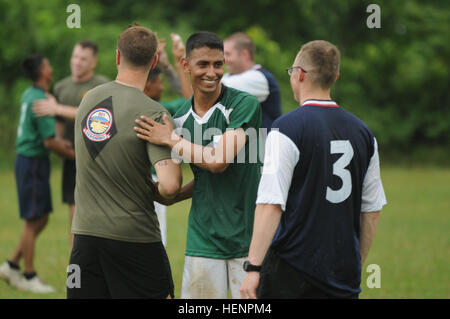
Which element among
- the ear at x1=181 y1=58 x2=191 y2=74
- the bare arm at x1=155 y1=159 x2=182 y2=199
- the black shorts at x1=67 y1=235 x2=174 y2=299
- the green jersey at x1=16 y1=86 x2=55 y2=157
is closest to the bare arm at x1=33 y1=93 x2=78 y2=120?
the green jersey at x1=16 y1=86 x2=55 y2=157

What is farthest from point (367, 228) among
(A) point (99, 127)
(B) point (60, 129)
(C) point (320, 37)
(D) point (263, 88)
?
(C) point (320, 37)

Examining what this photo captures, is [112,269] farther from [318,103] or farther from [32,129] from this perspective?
[32,129]

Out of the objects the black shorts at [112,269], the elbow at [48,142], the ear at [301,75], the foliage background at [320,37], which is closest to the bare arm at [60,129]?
the elbow at [48,142]

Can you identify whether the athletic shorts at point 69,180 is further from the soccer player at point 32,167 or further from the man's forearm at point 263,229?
the man's forearm at point 263,229

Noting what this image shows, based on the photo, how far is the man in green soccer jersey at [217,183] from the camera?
4.36m

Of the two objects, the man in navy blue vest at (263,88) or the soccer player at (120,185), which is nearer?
the soccer player at (120,185)

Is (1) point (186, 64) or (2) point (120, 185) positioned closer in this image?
(2) point (120, 185)

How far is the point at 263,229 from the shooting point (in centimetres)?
363

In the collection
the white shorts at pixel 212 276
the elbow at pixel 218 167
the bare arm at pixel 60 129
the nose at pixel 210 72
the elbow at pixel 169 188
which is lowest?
the white shorts at pixel 212 276

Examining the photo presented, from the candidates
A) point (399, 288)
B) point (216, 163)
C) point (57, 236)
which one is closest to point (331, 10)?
point (57, 236)

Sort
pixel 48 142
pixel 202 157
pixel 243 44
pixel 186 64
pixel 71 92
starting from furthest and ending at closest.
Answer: pixel 71 92, pixel 48 142, pixel 243 44, pixel 186 64, pixel 202 157

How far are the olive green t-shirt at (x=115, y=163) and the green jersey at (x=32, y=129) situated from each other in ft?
13.8

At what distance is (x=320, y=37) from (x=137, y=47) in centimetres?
2935

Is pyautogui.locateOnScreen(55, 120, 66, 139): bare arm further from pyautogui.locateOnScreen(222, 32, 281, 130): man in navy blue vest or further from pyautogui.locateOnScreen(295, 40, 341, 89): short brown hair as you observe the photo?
pyautogui.locateOnScreen(295, 40, 341, 89): short brown hair
